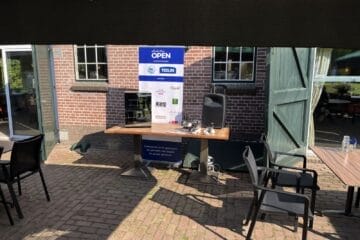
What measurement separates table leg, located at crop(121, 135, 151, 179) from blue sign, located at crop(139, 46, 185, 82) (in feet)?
3.63

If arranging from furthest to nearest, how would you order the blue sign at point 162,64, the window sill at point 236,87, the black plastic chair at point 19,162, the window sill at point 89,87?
the window sill at point 89,87
the window sill at point 236,87
the blue sign at point 162,64
the black plastic chair at point 19,162

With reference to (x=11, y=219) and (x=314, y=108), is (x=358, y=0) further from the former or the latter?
(x=314, y=108)

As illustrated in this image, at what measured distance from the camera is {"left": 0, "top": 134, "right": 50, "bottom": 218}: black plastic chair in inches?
141

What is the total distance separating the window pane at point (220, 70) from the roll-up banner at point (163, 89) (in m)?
0.97

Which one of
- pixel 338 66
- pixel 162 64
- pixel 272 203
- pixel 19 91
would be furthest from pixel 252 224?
pixel 19 91

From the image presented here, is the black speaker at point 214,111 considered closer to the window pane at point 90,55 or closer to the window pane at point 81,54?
the window pane at point 90,55

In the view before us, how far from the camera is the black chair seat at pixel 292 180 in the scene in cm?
355

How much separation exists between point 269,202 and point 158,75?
9.80ft

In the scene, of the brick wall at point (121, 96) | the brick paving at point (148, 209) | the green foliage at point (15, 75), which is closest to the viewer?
the brick paving at point (148, 209)

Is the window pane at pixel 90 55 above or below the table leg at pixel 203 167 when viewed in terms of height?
above

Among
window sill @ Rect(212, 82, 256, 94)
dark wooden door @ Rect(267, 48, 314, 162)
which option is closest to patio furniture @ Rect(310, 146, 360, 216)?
dark wooden door @ Rect(267, 48, 314, 162)

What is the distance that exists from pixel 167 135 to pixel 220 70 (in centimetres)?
204

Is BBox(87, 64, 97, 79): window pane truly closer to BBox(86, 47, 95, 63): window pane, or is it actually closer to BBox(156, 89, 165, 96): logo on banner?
BBox(86, 47, 95, 63): window pane

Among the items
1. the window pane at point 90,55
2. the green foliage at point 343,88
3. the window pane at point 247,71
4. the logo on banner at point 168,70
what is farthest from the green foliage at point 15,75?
the green foliage at point 343,88
